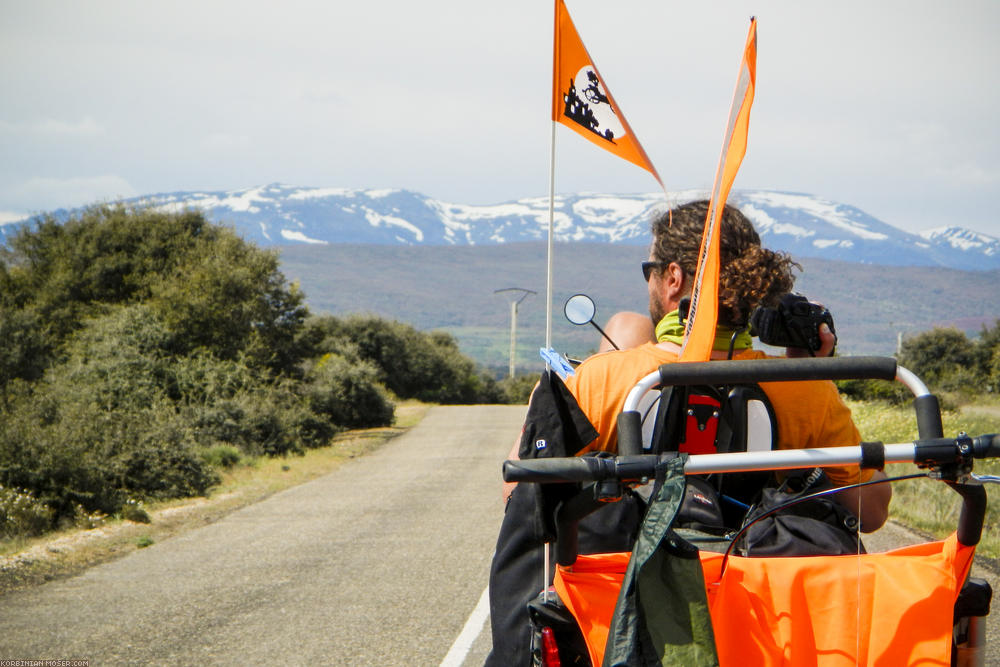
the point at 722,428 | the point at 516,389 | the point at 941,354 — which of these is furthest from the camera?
the point at 516,389

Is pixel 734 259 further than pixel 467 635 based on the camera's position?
No

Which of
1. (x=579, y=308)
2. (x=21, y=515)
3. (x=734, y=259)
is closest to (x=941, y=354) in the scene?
(x=21, y=515)

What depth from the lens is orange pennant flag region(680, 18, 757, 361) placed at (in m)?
2.40

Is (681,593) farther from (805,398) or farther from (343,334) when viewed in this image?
(343,334)

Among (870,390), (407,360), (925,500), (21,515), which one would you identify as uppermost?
(925,500)

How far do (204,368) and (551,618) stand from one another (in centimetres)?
2311

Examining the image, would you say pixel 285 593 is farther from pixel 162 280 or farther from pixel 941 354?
pixel 941 354

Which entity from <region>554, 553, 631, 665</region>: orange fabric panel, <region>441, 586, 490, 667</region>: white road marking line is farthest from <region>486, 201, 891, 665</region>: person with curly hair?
<region>441, 586, 490, 667</region>: white road marking line

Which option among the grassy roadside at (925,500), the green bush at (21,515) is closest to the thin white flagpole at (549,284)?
the grassy roadside at (925,500)

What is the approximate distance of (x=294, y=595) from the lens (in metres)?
7.70

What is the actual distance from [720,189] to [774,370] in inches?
21.3

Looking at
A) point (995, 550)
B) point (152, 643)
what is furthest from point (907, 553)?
point (995, 550)

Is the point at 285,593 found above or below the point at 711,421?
below

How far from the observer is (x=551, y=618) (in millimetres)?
2301
